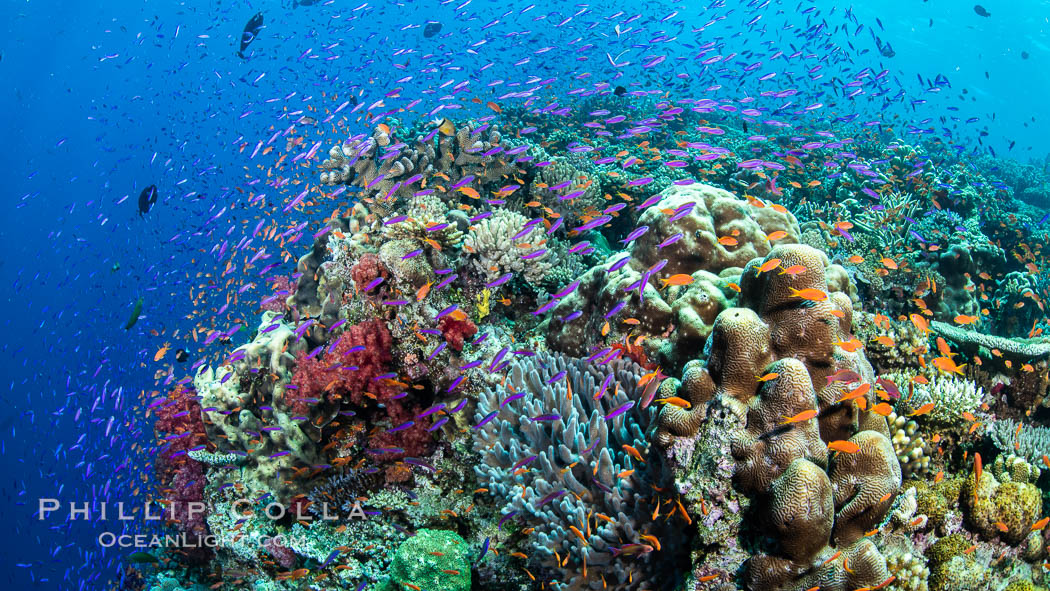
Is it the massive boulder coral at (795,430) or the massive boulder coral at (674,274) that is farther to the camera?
the massive boulder coral at (674,274)

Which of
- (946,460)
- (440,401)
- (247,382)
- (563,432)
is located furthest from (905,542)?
(247,382)

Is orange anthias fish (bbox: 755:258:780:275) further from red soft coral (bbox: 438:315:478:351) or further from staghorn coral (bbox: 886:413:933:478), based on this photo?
red soft coral (bbox: 438:315:478:351)

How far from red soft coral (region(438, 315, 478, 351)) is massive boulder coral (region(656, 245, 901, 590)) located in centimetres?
248

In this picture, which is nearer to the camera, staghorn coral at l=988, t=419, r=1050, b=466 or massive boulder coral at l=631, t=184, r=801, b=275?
staghorn coral at l=988, t=419, r=1050, b=466

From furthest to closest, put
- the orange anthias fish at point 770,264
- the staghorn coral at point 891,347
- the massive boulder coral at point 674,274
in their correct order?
the staghorn coral at point 891,347
the massive boulder coral at point 674,274
the orange anthias fish at point 770,264

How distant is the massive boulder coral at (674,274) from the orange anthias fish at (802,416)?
5.03ft

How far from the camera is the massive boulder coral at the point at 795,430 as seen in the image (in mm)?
2725

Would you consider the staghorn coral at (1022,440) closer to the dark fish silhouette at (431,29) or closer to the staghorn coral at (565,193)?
the staghorn coral at (565,193)

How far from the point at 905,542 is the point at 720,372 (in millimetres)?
1663

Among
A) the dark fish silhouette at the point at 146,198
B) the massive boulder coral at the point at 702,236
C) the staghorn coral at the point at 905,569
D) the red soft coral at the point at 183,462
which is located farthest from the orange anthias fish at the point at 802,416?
the dark fish silhouette at the point at 146,198

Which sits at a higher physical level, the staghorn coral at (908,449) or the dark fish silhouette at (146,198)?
the dark fish silhouette at (146,198)

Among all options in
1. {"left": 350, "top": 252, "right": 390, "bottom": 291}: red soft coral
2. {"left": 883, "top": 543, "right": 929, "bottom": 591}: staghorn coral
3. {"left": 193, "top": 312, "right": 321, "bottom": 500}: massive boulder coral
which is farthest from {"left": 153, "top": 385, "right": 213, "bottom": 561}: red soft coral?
{"left": 883, "top": 543, "right": 929, "bottom": 591}: staghorn coral

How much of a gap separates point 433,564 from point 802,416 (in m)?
3.36

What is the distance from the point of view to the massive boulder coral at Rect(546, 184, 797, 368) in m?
4.70
